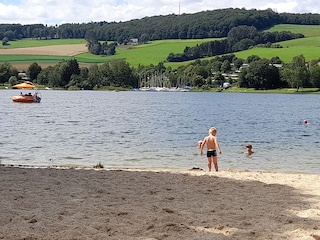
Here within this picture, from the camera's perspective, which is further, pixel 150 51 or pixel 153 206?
pixel 150 51

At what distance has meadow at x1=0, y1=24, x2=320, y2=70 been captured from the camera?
161m

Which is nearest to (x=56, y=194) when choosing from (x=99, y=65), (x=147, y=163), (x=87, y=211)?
(x=87, y=211)

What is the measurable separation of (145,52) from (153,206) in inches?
6840

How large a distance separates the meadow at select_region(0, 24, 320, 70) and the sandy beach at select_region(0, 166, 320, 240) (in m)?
145

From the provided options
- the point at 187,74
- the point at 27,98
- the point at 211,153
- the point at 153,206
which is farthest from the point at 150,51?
the point at 153,206

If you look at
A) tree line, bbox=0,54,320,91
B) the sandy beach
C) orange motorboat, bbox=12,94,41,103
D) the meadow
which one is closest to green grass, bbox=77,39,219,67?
the meadow

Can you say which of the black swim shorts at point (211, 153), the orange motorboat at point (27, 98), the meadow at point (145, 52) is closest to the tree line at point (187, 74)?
the meadow at point (145, 52)

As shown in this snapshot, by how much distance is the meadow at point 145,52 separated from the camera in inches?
6353

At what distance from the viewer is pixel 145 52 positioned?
182750mm

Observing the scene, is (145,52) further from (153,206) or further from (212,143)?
(153,206)

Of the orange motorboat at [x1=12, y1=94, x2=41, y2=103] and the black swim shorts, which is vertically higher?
the black swim shorts

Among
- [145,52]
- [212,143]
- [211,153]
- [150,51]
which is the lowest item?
[211,153]

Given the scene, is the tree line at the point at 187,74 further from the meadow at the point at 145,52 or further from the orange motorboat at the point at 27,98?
the orange motorboat at the point at 27,98

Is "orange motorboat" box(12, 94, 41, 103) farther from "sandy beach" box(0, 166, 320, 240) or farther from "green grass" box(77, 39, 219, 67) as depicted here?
"green grass" box(77, 39, 219, 67)
